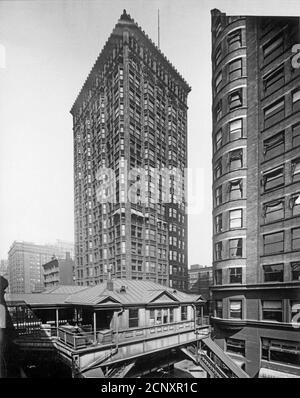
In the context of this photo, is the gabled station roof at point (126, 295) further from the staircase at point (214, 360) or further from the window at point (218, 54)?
the window at point (218, 54)

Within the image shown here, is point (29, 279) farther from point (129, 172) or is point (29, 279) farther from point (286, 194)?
point (286, 194)

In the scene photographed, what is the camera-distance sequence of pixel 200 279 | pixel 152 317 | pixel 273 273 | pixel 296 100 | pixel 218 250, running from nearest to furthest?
pixel 296 100 < pixel 273 273 < pixel 152 317 < pixel 218 250 < pixel 200 279

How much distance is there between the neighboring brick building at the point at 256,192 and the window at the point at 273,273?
0.06 meters

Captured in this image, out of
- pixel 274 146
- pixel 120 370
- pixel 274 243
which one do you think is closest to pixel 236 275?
pixel 274 243

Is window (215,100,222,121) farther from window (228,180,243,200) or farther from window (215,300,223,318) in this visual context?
window (215,300,223,318)

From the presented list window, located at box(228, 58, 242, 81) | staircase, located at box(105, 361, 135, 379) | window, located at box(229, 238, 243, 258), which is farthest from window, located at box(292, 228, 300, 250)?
window, located at box(228, 58, 242, 81)

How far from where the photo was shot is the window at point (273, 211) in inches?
596

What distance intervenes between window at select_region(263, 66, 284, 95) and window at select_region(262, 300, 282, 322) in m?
13.0

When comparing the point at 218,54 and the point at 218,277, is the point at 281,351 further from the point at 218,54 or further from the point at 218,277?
the point at 218,54

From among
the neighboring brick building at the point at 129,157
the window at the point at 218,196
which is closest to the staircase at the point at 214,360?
the window at the point at 218,196

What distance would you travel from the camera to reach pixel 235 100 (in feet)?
58.0

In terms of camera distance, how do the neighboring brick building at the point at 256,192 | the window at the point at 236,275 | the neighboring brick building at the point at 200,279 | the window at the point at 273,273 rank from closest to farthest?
the neighboring brick building at the point at 256,192
the window at the point at 273,273
the window at the point at 236,275
the neighboring brick building at the point at 200,279

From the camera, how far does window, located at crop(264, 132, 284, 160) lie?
1543cm

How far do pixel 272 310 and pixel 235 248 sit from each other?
4.24 meters
